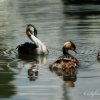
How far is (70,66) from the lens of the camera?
20047 millimetres

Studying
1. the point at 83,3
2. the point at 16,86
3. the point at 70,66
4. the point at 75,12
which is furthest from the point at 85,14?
the point at 16,86

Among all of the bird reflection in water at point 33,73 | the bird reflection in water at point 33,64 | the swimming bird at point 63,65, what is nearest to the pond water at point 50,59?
the bird reflection in water at point 33,64

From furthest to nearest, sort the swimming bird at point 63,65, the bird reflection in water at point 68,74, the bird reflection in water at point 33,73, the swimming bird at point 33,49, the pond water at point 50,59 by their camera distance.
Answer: the swimming bird at point 33,49
the swimming bird at point 63,65
the bird reflection in water at point 33,73
the bird reflection in water at point 68,74
the pond water at point 50,59

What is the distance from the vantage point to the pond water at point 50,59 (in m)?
16.5

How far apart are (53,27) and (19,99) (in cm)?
1612

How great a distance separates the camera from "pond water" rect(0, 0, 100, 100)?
1650cm

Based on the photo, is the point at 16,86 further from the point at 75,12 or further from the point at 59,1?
the point at 59,1

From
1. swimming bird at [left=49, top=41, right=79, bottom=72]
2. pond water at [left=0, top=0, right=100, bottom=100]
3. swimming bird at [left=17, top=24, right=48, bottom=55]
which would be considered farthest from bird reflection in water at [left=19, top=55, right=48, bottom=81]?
swimming bird at [left=49, top=41, right=79, bottom=72]

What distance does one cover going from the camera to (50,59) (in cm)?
2244

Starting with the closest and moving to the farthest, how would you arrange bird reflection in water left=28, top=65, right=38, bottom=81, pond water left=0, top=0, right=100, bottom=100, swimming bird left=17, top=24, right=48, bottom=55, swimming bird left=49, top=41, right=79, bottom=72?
pond water left=0, top=0, right=100, bottom=100 < bird reflection in water left=28, top=65, right=38, bottom=81 < swimming bird left=49, top=41, right=79, bottom=72 < swimming bird left=17, top=24, right=48, bottom=55

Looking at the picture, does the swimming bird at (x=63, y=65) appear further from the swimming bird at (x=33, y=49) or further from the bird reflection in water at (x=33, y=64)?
the swimming bird at (x=33, y=49)

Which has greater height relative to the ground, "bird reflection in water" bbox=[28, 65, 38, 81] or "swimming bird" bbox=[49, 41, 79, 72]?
"swimming bird" bbox=[49, 41, 79, 72]

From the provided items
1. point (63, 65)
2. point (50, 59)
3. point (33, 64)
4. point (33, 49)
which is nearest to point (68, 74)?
point (63, 65)

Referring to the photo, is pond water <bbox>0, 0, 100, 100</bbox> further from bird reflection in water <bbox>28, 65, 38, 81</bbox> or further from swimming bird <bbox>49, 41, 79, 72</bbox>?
swimming bird <bbox>49, 41, 79, 72</bbox>
